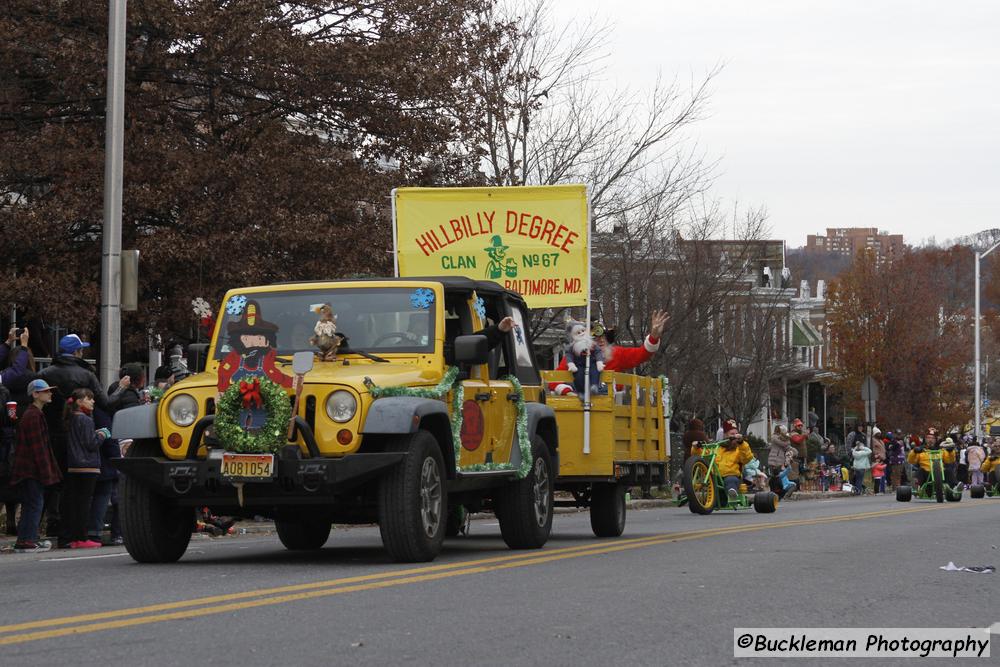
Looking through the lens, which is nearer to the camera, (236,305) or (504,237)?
(236,305)

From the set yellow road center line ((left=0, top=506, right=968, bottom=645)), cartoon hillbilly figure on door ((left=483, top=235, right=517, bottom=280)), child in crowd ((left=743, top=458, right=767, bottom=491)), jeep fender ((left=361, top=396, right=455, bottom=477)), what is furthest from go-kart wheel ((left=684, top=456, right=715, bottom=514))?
jeep fender ((left=361, top=396, right=455, bottom=477))

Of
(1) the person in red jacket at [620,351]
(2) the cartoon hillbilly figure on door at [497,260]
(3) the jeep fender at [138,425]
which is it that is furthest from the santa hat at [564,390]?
(3) the jeep fender at [138,425]

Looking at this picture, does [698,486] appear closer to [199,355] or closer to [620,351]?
[620,351]

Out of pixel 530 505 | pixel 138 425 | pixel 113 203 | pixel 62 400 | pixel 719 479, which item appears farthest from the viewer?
pixel 719 479

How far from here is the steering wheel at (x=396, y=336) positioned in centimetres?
1268

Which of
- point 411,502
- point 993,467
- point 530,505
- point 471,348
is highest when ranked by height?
point 471,348

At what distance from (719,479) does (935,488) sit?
1020cm

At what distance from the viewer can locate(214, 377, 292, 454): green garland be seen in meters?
11.4

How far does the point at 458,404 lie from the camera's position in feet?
41.4

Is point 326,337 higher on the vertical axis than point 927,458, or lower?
higher

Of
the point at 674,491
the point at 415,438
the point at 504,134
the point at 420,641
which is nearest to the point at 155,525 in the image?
the point at 415,438

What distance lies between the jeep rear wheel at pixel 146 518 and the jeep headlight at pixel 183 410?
9.4 inches

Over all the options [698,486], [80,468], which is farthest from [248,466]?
[698,486]

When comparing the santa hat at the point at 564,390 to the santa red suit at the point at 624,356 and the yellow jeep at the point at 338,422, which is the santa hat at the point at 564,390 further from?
the yellow jeep at the point at 338,422
